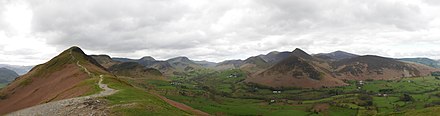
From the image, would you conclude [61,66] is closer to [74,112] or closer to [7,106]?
[7,106]

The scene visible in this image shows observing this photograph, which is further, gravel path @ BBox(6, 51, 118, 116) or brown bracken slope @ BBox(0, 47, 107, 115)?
brown bracken slope @ BBox(0, 47, 107, 115)

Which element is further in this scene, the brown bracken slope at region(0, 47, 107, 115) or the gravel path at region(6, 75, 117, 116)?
the brown bracken slope at region(0, 47, 107, 115)

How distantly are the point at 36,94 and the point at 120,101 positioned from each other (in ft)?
300

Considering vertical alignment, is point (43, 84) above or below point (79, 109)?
above

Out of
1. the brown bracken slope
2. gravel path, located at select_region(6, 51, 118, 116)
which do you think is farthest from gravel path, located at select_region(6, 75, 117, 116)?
the brown bracken slope

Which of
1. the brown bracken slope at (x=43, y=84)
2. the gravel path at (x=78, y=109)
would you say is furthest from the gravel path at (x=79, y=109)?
the brown bracken slope at (x=43, y=84)

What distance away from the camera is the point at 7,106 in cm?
13712

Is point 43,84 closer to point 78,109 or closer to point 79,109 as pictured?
point 78,109

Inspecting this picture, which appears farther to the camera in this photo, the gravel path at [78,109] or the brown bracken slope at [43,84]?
the brown bracken slope at [43,84]

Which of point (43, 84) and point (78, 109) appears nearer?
point (78, 109)

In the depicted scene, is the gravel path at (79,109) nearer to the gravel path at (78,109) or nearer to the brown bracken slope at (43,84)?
the gravel path at (78,109)

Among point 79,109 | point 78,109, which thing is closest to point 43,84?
point 78,109

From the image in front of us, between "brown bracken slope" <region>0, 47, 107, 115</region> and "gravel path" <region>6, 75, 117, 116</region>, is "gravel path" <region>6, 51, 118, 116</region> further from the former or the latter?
"brown bracken slope" <region>0, 47, 107, 115</region>

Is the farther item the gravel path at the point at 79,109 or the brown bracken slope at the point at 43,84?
the brown bracken slope at the point at 43,84
